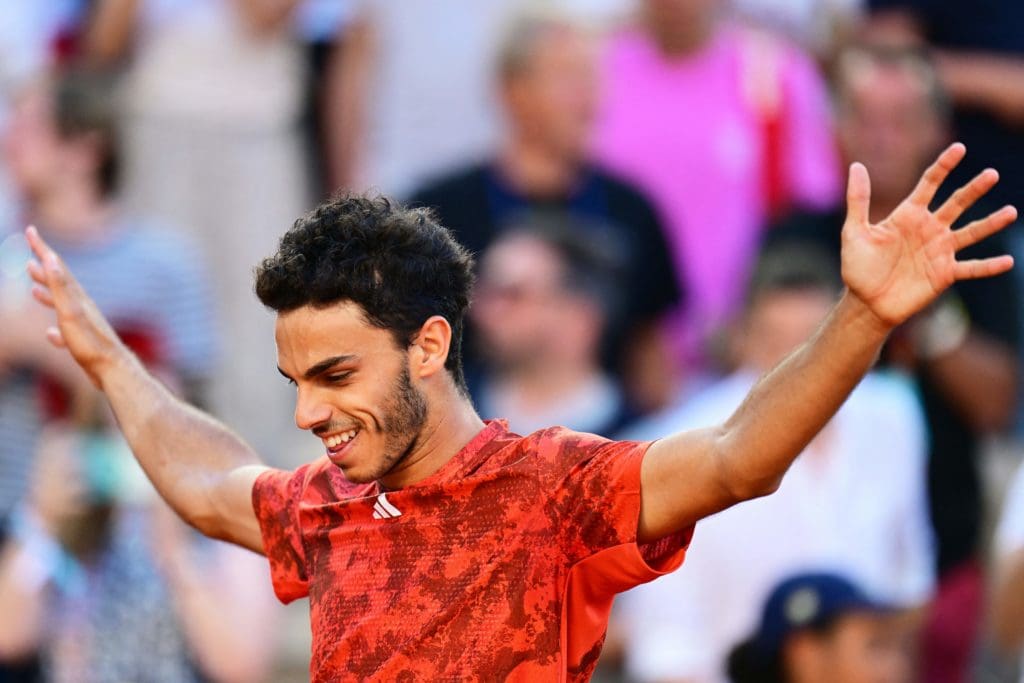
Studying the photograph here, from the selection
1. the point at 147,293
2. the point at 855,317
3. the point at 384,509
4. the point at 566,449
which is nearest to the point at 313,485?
the point at 384,509

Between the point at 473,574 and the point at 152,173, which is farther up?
the point at 152,173

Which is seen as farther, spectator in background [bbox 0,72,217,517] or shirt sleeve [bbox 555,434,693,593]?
spectator in background [bbox 0,72,217,517]

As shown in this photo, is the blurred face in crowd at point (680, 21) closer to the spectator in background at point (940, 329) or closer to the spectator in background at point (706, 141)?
the spectator in background at point (706, 141)

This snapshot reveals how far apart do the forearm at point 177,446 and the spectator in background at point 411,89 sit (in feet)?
12.9

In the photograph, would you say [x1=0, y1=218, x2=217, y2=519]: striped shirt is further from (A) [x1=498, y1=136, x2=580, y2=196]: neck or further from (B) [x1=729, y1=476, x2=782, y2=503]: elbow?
(B) [x1=729, y1=476, x2=782, y2=503]: elbow

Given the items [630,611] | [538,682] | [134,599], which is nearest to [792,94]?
[630,611]

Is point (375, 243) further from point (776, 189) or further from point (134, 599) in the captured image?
point (776, 189)

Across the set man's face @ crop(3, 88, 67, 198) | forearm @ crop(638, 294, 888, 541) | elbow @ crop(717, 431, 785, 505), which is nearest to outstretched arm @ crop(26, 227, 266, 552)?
forearm @ crop(638, 294, 888, 541)

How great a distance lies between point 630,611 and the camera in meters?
6.55

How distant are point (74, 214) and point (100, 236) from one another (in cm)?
13

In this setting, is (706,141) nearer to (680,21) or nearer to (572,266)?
(680,21)

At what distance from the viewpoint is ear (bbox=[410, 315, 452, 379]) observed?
11.5ft

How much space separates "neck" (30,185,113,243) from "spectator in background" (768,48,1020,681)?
100 inches

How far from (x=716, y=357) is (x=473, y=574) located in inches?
157
